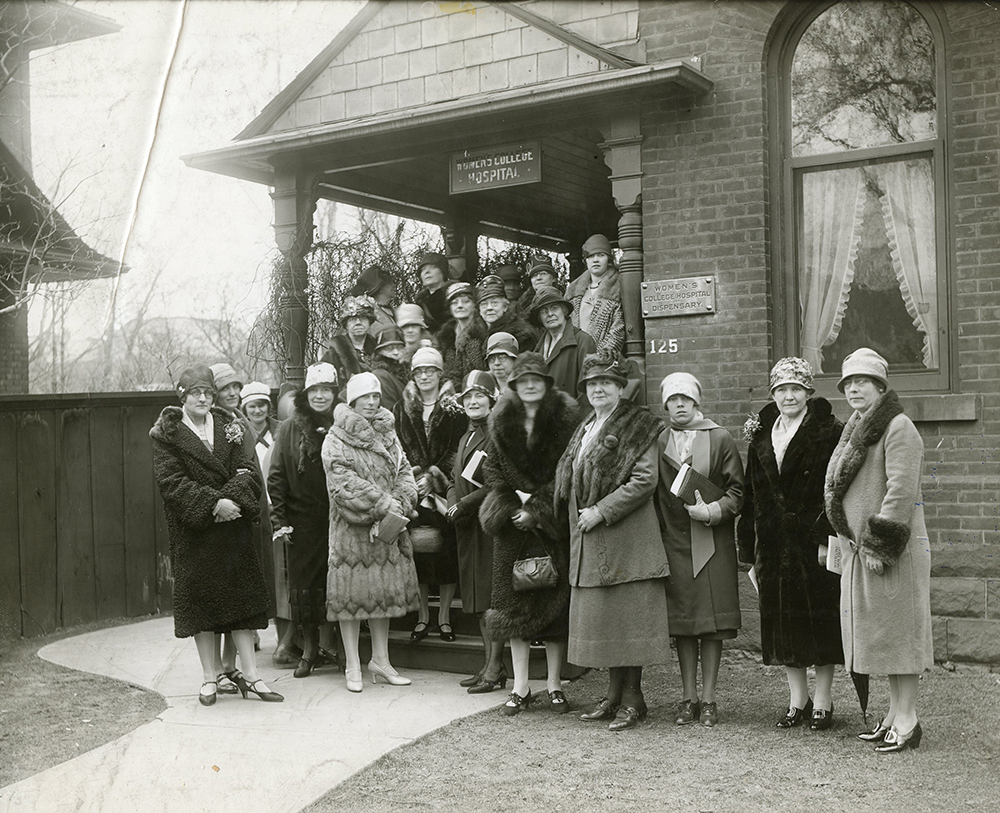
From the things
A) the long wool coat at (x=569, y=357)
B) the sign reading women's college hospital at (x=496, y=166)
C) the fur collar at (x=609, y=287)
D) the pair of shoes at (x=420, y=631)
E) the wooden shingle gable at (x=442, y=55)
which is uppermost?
the wooden shingle gable at (x=442, y=55)

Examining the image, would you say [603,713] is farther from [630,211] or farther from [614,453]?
[630,211]

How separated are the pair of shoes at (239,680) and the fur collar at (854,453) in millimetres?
3640

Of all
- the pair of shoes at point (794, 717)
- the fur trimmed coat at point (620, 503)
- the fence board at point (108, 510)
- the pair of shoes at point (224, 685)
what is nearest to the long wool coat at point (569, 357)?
the fur trimmed coat at point (620, 503)

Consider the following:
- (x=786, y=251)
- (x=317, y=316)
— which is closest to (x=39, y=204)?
(x=317, y=316)

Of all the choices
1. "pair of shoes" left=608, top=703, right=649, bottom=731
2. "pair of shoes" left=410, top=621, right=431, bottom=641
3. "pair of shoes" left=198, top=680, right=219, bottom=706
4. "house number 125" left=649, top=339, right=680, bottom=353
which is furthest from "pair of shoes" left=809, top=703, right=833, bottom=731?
"pair of shoes" left=198, top=680, right=219, bottom=706

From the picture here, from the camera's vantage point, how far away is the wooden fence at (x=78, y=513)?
8797 millimetres

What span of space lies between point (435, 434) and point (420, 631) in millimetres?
1396

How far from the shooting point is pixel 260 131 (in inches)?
373

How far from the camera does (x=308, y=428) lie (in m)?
7.20

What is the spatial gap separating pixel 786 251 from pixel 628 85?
5.46ft

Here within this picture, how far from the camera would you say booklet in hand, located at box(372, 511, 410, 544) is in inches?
265

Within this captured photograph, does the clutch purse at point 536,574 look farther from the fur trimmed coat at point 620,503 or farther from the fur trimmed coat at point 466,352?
the fur trimmed coat at point 466,352

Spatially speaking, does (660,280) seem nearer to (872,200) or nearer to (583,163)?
(872,200)

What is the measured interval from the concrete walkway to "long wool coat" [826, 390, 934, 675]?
231cm
